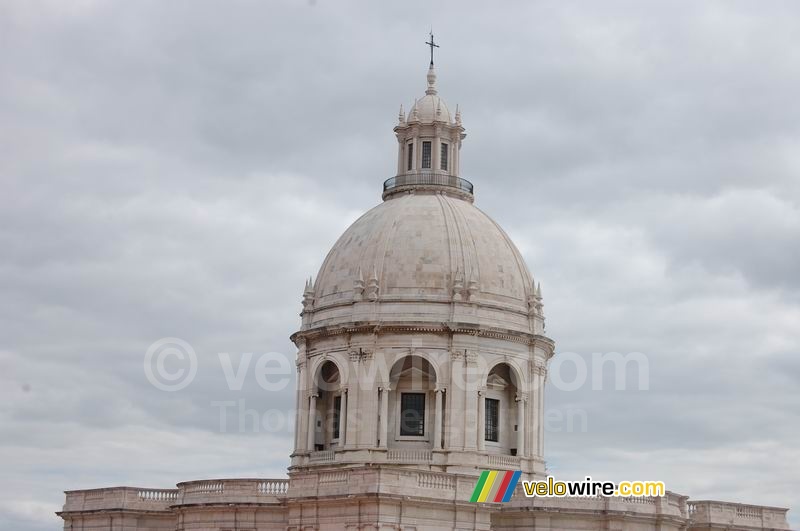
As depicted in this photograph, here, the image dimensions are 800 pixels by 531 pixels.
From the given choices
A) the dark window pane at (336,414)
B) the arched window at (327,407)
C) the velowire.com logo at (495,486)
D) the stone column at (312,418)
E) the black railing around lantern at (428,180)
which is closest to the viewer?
the velowire.com logo at (495,486)

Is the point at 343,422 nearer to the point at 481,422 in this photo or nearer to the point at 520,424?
the point at 481,422

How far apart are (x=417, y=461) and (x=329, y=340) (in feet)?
25.6

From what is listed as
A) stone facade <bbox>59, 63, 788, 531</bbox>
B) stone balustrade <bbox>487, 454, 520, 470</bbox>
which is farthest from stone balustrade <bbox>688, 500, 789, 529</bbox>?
stone balustrade <bbox>487, 454, 520, 470</bbox>

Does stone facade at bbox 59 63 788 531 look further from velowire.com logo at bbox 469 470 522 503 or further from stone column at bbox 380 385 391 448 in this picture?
velowire.com logo at bbox 469 470 522 503

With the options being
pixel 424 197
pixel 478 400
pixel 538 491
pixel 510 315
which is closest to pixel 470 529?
pixel 538 491

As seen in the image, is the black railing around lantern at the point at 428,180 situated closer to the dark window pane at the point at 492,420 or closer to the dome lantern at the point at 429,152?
the dome lantern at the point at 429,152

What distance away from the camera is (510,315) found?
71688 mm

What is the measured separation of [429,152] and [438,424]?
15.4 metres

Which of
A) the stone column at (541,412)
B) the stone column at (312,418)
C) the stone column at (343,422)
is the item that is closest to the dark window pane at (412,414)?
the stone column at (343,422)

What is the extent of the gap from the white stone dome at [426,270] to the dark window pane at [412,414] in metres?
3.82

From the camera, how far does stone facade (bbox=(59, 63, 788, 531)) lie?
64.0 metres

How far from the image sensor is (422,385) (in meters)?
69.9

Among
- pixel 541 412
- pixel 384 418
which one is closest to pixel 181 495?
pixel 384 418

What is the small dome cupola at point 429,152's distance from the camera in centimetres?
7544
